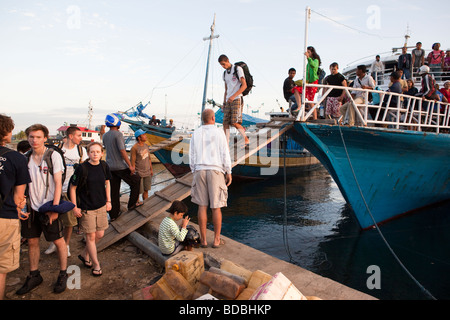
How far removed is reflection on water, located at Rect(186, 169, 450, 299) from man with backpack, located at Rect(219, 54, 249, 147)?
9.10 feet

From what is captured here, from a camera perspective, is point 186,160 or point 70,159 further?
point 186,160

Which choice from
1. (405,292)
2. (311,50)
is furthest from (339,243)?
(311,50)

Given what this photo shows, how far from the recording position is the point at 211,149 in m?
4.01

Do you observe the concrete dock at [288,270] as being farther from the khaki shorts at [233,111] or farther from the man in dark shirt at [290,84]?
the man in dark shirt at [290,84]

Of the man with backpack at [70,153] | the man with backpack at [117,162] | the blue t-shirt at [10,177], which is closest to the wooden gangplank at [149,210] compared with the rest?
the man with backpack at [117,162]

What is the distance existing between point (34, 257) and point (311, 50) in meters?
7.22

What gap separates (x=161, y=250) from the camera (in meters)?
3.78

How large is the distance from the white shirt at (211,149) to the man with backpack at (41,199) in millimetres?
1791

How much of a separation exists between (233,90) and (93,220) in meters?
3.56

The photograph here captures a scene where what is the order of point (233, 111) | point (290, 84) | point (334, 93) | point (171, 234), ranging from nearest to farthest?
point (171, 234) → point (233, 111) → point (334, 93) → point (290, 84)

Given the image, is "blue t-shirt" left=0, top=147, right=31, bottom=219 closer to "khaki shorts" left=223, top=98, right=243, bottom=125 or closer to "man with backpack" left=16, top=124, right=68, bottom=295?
"man with backpack" left=16, top=124, right=68, bottom=295

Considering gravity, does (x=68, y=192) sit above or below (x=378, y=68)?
below

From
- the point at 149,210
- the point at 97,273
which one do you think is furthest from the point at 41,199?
the point at 149,210

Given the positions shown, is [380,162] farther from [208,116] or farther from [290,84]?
[208,116]
